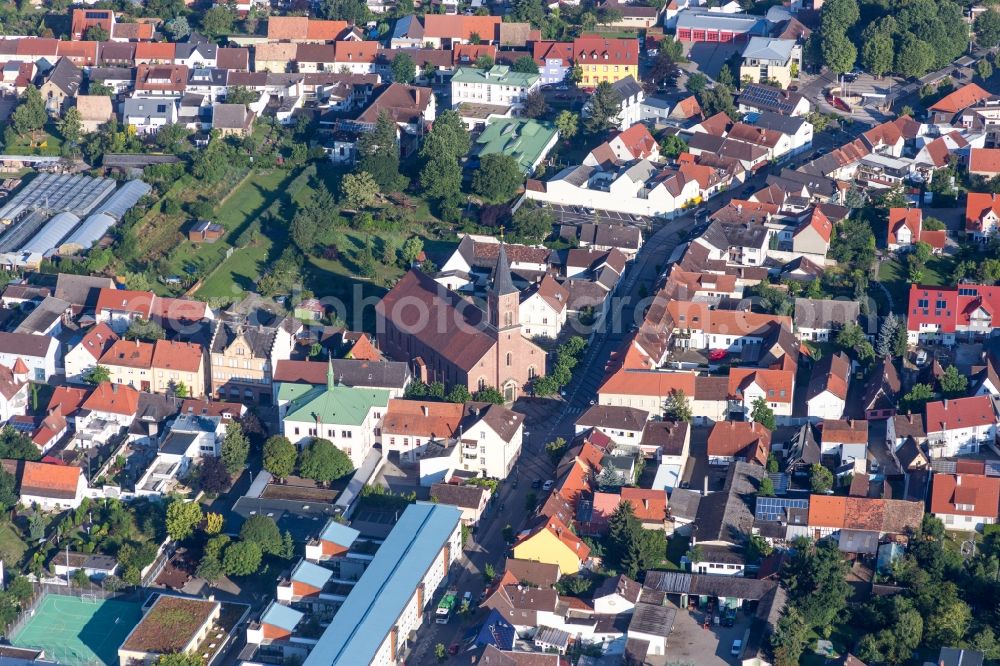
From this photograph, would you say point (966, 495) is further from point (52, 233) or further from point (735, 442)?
point (52, 233)

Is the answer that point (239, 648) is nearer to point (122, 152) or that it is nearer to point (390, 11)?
point (122, 152)

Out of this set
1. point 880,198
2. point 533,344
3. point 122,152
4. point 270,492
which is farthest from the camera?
point 122,152

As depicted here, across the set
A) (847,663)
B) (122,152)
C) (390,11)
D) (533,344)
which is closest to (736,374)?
(533,344)

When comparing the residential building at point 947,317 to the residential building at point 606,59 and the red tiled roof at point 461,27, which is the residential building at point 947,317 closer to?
the residential building at point 606,59

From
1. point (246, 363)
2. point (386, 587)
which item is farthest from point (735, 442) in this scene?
point (246, 363)

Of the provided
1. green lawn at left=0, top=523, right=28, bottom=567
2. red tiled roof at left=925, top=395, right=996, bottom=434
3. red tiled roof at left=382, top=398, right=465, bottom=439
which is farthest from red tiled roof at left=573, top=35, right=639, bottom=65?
green lawn at left=0, top=523, right=28, bottom=567

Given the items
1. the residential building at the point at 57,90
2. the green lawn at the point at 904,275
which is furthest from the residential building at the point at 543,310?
the residential building at the point at 57,90
